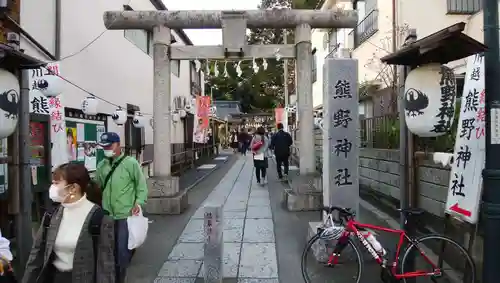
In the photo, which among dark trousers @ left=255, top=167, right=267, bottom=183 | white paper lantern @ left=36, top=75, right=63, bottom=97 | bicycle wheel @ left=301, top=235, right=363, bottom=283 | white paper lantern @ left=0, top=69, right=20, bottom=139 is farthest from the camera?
dark trousers @ left=255, top=167, right=267, bottom=183

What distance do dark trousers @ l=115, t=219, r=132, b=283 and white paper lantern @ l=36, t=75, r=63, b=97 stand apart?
3881 millimetres

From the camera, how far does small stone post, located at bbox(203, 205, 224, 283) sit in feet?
16.6

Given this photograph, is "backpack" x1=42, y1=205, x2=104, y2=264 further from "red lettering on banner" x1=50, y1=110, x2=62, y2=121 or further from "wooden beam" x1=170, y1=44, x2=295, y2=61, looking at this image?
"wooden beam" x1=170, y1=44, x2=295, y2=61

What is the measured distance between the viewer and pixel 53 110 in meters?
8.09

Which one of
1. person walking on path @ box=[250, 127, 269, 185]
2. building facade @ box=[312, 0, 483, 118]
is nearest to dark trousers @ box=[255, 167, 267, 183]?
person walking on path @ box=[250, 127, 269, 185]

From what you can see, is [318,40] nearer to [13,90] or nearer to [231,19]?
[231,19]

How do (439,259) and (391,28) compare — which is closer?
(439,259)

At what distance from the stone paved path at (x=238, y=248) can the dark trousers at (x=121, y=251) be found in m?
1.24

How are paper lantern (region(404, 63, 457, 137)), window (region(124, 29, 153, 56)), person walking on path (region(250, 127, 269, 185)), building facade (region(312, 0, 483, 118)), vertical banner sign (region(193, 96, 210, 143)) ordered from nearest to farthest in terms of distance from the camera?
paper lantern (region(404, 63, 457, 137)) < building facade (region(312, 0, 483, 118)) < person walking on path (region(250, 127, 269, 185)) < window (region(124, 29, 153, 56)) < vertical banner sign (region(193, 96, 210, 143))

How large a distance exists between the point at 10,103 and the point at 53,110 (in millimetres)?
3765

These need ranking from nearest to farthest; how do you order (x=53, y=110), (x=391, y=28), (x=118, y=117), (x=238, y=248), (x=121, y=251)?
1. (x=121, y=251)
2. (x=238, y=248)
3. (x=53, y=110)
4. (x=118, y=117)
5. (x=391, y=28)

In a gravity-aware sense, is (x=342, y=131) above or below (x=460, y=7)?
below

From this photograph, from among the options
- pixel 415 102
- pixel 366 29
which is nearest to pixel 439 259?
pixel 415 102

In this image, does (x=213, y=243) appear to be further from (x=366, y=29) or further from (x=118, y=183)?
(x=366, y=29)
